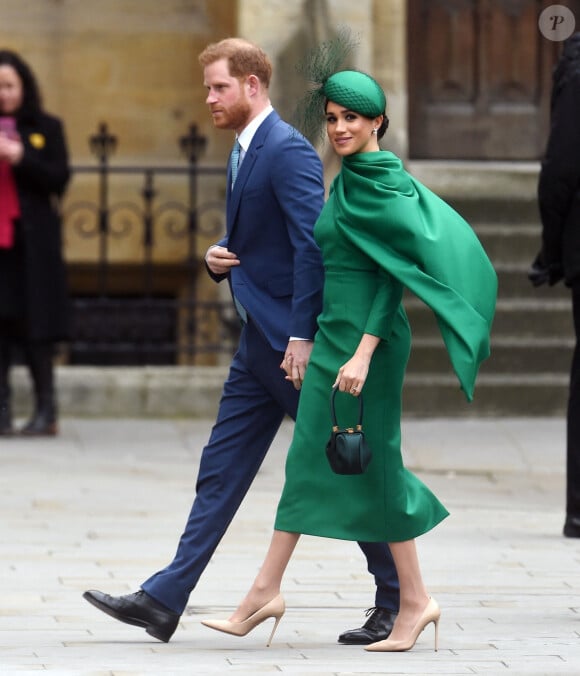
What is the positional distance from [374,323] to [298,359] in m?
0.28

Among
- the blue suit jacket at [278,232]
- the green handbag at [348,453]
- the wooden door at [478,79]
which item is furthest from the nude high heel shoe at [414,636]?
the wooden door at [478,79]

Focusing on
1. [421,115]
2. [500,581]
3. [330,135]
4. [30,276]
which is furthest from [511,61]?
[330,135]

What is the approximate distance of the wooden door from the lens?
12.6 m

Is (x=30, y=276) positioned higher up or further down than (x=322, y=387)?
further down

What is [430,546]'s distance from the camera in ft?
25.4

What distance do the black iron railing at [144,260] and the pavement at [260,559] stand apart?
98cm

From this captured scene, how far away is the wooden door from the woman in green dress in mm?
6879

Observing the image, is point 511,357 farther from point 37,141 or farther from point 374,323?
point 374,323

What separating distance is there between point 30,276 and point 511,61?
140 inches

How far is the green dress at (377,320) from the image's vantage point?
18.6ft

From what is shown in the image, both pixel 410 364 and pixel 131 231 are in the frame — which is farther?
pixel 131 231

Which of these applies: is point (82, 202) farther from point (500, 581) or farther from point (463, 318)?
point (463, 318)

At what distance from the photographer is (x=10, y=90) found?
10633mm

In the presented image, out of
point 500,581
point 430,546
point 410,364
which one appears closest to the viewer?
point 500,581
